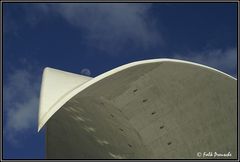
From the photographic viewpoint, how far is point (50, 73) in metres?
23.3

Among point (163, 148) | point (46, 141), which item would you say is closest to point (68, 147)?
point (46, 141)

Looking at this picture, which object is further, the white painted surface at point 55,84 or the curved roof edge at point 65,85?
the white painted surface at point 55,84

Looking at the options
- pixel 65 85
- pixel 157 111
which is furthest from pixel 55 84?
pixel 157 111

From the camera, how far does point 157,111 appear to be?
19.4m

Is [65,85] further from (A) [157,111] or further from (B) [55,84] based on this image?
(A) [157,111]

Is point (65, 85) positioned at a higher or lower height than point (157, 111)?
higher

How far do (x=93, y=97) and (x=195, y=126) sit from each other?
5.35 m

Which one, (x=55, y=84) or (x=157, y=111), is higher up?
(x=55, y=84)

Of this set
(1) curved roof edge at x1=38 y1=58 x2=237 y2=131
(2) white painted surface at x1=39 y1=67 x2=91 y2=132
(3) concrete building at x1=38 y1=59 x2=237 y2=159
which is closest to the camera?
(1) curved roof edge at x1=38 y1=58 x2=237 y2=131

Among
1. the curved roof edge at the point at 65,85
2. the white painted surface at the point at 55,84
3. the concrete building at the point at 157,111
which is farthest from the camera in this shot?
the white painted surface at the point at 55,84

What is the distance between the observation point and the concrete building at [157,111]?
58.6ft

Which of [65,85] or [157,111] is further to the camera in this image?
[65,85]

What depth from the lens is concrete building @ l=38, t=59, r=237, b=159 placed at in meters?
17.9

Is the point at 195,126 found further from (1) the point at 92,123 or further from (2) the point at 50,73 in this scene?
(2) the point at 50,73
